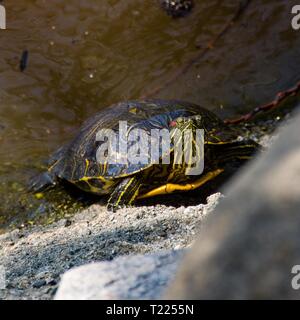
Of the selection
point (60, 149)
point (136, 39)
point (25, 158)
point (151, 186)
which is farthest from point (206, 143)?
point (136, 39)

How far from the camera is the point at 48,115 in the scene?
Answer: 5762 millimetres

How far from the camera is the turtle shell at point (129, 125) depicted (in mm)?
4312

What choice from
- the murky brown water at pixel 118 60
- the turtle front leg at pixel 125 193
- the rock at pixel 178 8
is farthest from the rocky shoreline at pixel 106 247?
the rock at pixel 178 8

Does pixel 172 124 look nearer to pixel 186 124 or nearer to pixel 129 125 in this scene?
pixel 186 124

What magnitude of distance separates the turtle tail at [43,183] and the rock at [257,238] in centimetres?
396

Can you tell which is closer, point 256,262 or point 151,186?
point 256,262

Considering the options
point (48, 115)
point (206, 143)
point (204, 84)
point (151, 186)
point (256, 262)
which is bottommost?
point (256, 262)

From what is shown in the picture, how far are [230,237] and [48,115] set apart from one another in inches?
189

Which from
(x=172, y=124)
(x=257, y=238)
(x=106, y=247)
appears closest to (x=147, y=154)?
(x=172, y=124)

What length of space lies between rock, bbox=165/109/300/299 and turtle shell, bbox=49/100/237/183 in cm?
299

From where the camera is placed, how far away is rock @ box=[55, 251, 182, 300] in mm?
1798

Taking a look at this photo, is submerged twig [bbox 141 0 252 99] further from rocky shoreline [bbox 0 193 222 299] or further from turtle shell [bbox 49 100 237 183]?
rocky shoreline [bbox 0 193 222 299]
